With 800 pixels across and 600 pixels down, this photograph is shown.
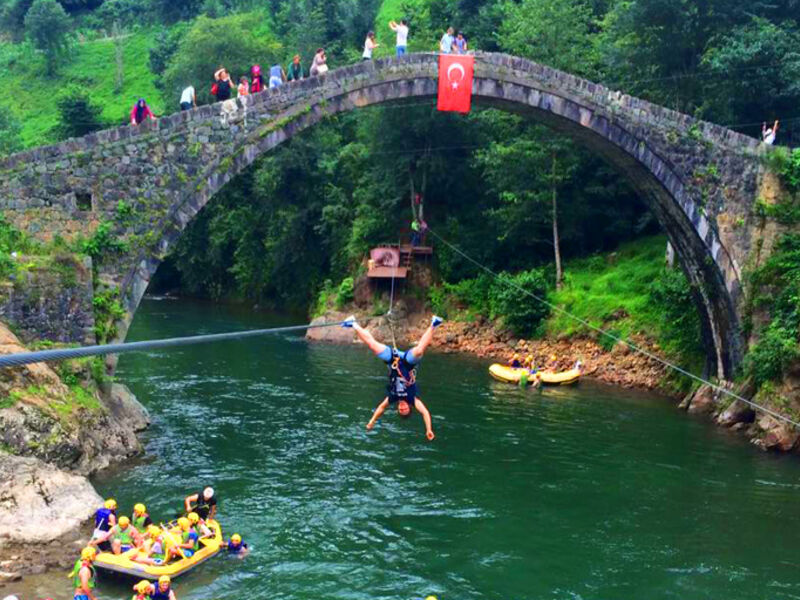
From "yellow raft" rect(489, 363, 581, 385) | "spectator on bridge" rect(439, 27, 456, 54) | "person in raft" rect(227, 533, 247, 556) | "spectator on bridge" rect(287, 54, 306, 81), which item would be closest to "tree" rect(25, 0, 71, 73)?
"spectator on bridge" rect(287, 54, 306, 81)

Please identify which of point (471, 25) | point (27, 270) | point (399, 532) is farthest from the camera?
point (471, 25)

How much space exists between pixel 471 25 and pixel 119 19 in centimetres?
5456

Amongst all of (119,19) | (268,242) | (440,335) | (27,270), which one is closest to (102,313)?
(27,270)

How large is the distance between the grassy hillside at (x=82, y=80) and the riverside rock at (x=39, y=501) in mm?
53358

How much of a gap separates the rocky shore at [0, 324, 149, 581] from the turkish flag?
1180 cm

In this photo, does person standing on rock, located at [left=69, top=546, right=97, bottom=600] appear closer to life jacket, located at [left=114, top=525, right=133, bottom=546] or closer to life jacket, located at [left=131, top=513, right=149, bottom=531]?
life jacket, located at [left=114, top=525, right=133, bottom=546]

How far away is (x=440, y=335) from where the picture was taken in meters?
36.3

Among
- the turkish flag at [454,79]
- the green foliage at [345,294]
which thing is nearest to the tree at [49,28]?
the green foliage at [345,294]

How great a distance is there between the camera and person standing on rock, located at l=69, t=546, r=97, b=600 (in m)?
11.4

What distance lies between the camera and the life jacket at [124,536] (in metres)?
13.0

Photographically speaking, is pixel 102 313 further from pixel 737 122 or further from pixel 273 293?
pixel 273 293

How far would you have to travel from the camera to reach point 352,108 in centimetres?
2169

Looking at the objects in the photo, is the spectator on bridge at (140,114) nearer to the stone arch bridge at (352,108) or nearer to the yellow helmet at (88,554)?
the stone arch bridge at (352,108)

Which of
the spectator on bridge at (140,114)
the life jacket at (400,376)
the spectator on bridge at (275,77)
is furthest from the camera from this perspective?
the spectator on bridge at (275,77)
